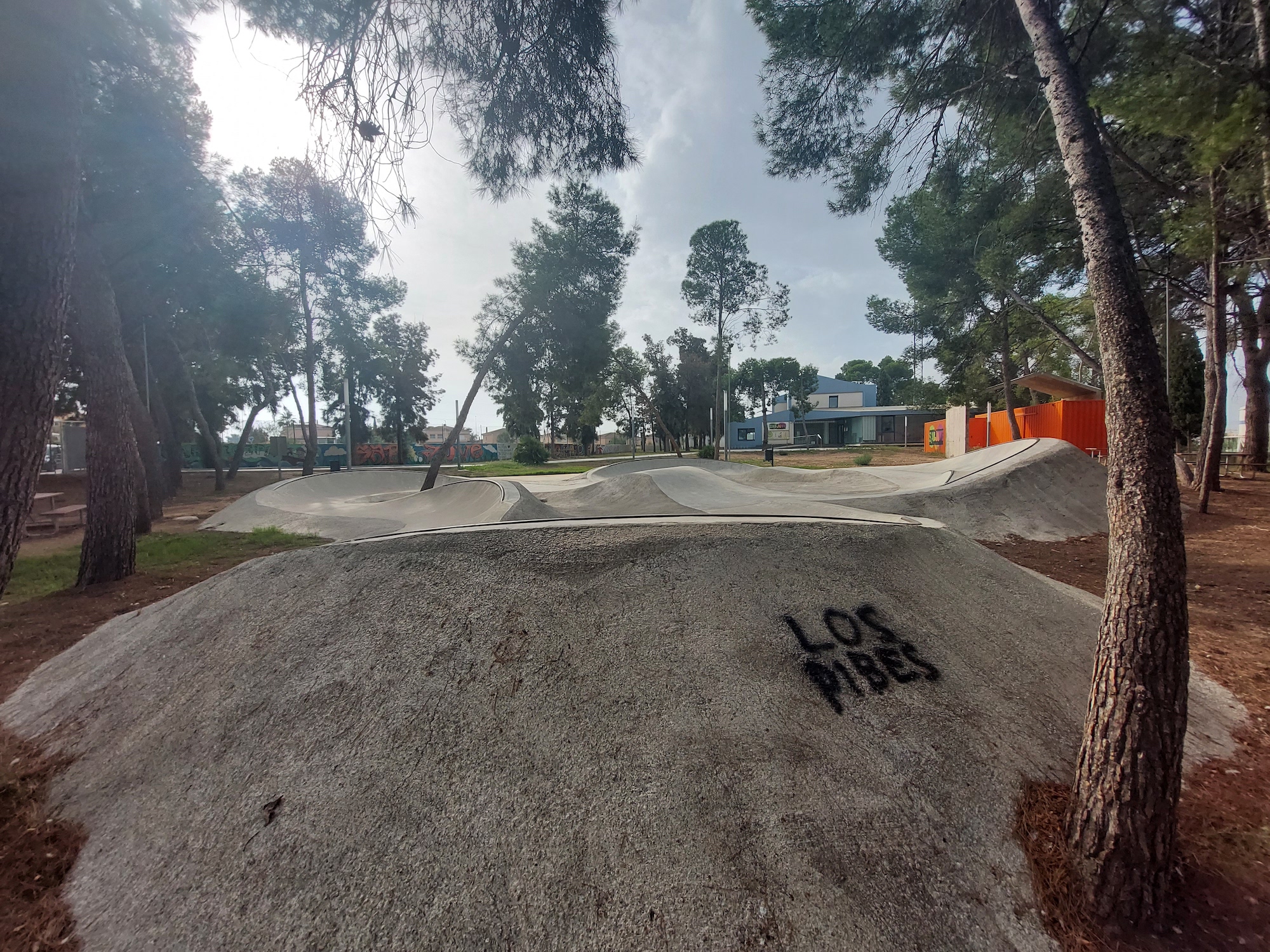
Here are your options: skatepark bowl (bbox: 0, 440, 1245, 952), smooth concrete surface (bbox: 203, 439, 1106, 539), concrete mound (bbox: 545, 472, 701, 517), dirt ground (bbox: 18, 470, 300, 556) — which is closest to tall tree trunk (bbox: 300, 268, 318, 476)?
dirt ground (bbox: 18, 470, 300, 556)

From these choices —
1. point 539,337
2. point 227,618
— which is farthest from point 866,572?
point 539,337

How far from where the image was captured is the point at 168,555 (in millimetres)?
8164

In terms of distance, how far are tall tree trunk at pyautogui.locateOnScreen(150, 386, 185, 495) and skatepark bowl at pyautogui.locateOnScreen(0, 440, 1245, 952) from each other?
744 inches

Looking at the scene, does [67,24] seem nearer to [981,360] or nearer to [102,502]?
[102,502]

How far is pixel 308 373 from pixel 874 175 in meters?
24.4

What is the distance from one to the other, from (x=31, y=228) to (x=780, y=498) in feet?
31.3

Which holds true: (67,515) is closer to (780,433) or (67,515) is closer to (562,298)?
(562,298)

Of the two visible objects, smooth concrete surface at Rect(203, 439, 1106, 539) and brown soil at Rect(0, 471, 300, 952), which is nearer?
brown soil at Rect(0, 471, 300, 952)

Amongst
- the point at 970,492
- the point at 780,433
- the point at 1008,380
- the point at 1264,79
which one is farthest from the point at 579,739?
the point at 780,433

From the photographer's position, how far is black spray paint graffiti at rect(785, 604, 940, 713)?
9.89 ft

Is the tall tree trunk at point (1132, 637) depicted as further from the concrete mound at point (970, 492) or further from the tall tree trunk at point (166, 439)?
the tall tree trunk at point (166, 439)

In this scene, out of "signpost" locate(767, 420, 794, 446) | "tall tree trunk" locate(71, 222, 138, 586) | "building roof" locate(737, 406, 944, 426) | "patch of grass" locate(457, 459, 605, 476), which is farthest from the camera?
"building roof" locate(737, 406, 944, 426)

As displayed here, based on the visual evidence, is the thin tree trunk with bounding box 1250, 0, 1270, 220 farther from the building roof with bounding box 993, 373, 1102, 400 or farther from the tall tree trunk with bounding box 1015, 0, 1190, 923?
the building roof with bounding box 993, 373, 1102, 400

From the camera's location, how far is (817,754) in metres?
2.60
